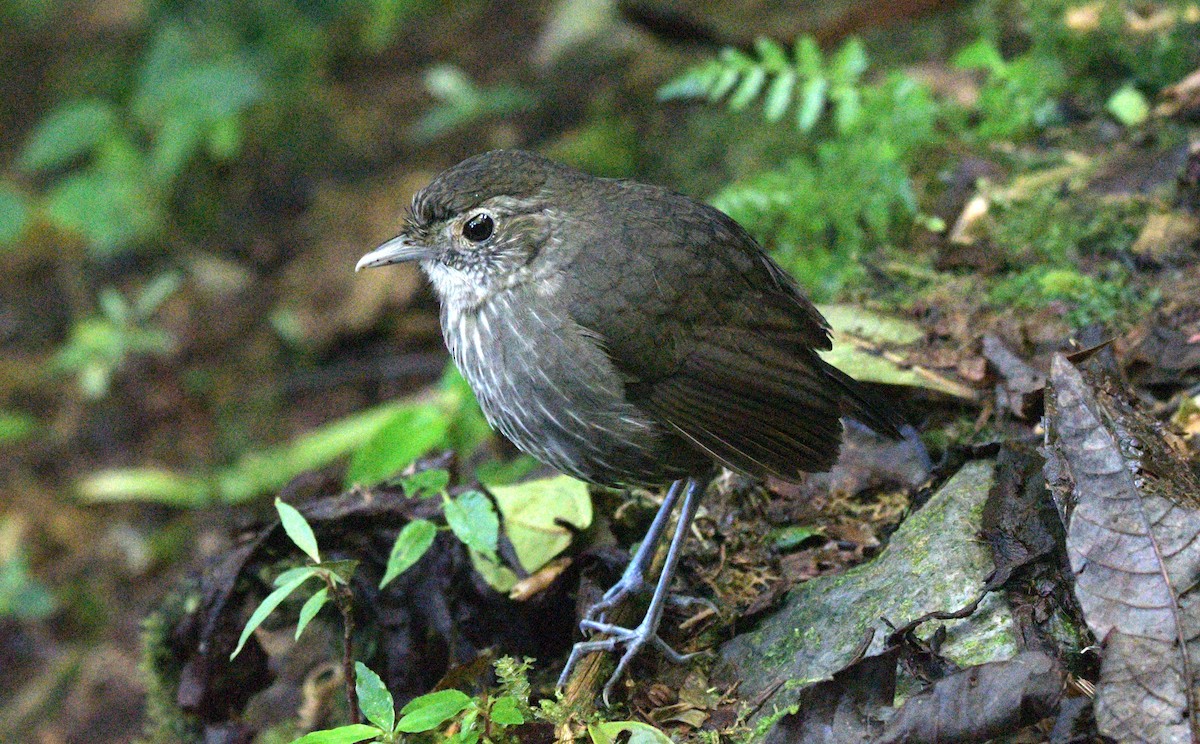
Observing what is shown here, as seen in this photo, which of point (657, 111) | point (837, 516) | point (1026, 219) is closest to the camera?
point (837, 516)

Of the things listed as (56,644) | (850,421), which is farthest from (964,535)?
(56,644)

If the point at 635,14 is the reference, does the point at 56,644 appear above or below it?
below

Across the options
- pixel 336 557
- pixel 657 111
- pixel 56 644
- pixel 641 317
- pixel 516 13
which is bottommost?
pixel 56 644

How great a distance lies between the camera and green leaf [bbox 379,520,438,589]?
2.61 metres

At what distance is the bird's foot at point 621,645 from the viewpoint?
2578mm

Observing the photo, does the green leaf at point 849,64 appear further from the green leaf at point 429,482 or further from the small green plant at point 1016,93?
the green leaf at point 429,482

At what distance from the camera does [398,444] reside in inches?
148

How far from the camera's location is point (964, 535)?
2521 millimetres

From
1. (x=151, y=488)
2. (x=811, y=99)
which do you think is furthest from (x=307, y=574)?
(x=151, y=488)

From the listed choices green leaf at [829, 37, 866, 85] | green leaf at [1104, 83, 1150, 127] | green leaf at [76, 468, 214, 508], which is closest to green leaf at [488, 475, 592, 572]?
green leaf at [829, 37, 866, 85]

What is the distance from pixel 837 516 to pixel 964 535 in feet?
1.65

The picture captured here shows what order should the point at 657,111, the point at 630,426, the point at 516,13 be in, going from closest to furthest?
the point at 630,426 < the point at 657,111 < the point at 516,13

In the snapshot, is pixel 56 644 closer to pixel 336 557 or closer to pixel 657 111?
pixel 336 557

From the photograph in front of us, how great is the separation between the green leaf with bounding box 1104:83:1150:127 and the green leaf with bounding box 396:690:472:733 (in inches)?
129
